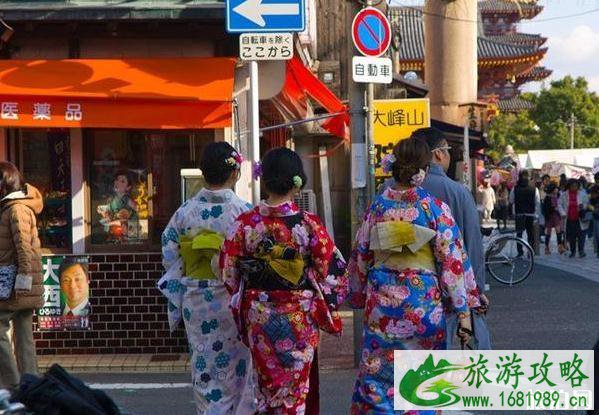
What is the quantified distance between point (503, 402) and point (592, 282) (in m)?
10.7

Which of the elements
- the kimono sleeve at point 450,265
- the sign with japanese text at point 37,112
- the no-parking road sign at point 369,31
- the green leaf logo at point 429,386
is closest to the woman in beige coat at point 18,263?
the sign with japanese text at point 37,112

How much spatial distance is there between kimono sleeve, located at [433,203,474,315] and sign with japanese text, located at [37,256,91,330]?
5.20 metres

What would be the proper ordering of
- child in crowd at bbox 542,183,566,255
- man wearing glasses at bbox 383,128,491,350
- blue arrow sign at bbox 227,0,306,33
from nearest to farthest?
1. man wearing glasses at bbox 383,128,491,350
2. blue arrow sign at bbox 227,0,306,33
3. child in crowd at bbox 542,183,566,255

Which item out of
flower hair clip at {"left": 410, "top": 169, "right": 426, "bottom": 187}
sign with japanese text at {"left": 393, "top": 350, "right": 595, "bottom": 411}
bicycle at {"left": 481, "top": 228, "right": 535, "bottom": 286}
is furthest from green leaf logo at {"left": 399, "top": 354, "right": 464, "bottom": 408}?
bicycle at {"left": 481, "top": 228, "right": 535, "bottom": 286}

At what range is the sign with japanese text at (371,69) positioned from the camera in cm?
870

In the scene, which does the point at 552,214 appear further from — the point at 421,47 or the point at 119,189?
the point at 421,47

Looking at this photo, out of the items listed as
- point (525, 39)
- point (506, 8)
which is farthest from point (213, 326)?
point (506, 8)

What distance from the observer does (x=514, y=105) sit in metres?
56.1

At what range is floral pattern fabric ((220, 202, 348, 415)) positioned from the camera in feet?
17.4

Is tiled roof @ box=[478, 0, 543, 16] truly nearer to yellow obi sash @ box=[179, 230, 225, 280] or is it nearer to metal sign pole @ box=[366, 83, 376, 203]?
metal sign pole @ box=[366, 83, 376, 203]

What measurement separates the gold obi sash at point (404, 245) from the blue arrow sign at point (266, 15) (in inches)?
112

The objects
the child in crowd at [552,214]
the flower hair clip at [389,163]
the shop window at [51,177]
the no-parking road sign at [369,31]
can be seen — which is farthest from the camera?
the child in crowd at [552,214]

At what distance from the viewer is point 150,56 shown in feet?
31.6

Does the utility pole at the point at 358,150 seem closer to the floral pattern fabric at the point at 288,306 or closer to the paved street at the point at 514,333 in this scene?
the paved street at the point at 514,333
